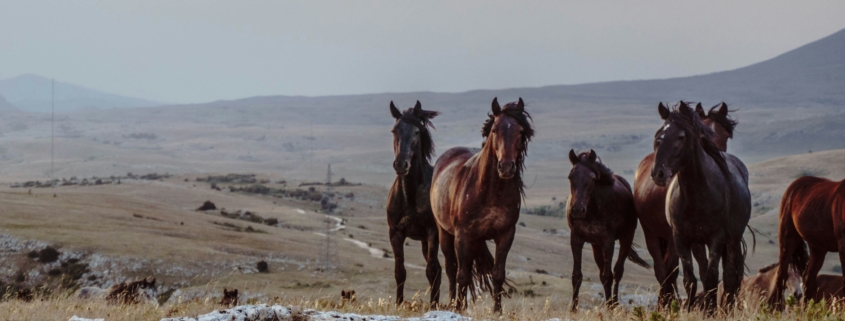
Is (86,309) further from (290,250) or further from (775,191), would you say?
(775,191)

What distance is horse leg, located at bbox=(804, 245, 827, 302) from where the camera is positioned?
555 inches

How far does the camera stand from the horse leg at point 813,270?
1409cm

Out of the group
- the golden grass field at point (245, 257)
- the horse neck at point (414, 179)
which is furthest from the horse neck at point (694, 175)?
the horse neck at point (414, 179)

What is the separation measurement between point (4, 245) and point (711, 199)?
97.0 feet

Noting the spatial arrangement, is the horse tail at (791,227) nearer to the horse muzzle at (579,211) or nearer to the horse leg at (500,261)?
the horse muzzle at (579,211)

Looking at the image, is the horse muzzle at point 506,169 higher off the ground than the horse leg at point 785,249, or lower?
higher

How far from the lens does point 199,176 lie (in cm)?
11325

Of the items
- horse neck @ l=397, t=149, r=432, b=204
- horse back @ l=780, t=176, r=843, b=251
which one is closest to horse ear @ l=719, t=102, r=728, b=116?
horse back @ l=780, t=176, r=843, b=251

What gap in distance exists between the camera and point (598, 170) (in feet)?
45.0

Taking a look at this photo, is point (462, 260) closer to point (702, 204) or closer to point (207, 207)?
point (702, 204)

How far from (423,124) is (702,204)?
443 centimetres

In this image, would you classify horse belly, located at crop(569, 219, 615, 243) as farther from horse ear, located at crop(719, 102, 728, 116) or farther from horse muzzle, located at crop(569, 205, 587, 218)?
horse ear, located at crop(719, 102, 728, 116)

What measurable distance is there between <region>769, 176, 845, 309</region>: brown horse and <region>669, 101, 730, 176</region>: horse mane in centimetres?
236

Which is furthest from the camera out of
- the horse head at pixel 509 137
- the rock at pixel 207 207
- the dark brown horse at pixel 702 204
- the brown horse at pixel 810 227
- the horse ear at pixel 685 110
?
the rock at pixel 207 207
